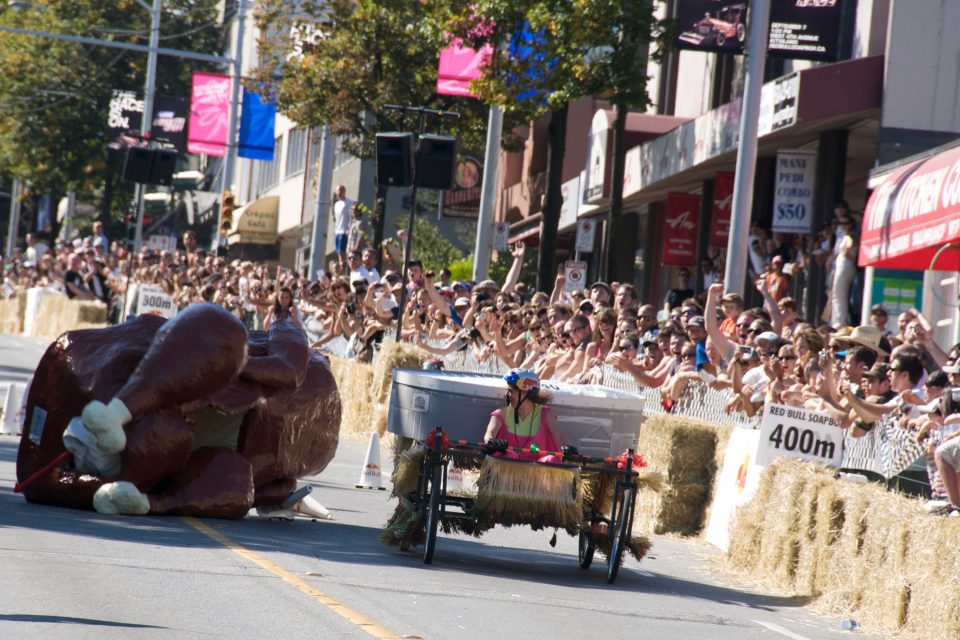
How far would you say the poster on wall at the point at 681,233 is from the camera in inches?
1299

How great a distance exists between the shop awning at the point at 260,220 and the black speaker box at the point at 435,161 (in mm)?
44231

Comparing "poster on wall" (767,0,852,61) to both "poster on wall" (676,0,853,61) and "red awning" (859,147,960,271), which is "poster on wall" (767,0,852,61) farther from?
"red awning" (859,147,960,271)

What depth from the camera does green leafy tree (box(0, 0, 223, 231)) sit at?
6531cm

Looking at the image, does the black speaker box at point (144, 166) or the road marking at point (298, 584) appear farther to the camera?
the black speaker box at point (144, 166)

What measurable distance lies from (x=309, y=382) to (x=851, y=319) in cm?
885

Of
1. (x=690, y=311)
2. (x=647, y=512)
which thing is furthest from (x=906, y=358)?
(x=690, y=311)

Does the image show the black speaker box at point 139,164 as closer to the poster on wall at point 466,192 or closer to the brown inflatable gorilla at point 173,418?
the poster on wall at point 466,192

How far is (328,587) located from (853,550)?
370cm

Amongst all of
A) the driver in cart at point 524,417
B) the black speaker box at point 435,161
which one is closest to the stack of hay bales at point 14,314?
the black speaker box at point 435,161

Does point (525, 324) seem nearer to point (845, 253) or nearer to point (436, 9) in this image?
point (845, 253)

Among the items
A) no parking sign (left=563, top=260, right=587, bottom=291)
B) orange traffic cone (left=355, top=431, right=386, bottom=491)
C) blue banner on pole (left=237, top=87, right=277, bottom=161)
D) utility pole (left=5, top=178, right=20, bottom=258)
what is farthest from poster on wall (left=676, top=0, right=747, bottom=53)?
utility pole (left=5, top=178, right=20, bottom=258)

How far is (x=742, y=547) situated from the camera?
13.9 m

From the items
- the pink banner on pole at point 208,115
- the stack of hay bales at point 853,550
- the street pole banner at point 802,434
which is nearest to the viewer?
the stack of hay bales at point 853,550

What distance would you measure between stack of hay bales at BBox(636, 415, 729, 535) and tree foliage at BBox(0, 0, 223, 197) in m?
51.8
